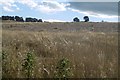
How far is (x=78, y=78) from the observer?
275 inches

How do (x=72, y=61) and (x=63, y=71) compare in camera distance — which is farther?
(x=72, y=61)

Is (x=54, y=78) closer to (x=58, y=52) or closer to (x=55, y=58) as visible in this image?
(x=55, y=58)

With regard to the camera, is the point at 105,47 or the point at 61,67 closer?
the point at 61,67

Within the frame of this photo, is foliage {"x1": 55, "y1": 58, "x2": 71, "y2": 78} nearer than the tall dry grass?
Yes

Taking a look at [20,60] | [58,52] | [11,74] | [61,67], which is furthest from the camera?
[58,52]

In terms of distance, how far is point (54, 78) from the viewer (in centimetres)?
684

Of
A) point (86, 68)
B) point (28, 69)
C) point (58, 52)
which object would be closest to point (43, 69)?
point (28, 69)

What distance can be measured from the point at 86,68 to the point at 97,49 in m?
2.51

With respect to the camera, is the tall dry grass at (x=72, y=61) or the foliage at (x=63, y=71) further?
the tall dry grass at (x=72, y=61)

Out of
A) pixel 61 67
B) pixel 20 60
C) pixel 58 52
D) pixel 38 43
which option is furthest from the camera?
pixel 38 43

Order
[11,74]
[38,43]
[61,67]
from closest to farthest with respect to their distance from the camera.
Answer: [61,67]
[11,74]
[38,43]

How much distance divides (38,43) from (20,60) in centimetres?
331

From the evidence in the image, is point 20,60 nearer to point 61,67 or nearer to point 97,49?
point 61,67

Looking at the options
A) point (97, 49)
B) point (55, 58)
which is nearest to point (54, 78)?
point (55, 58)
